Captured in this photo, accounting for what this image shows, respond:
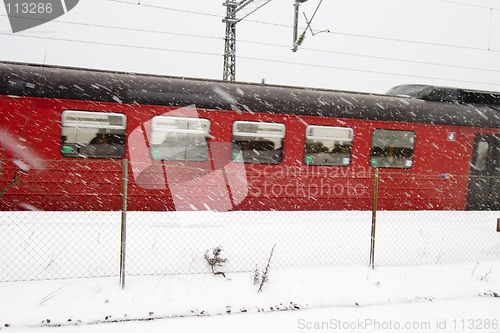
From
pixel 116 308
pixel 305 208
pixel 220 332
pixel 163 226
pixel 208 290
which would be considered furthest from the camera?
pixel 305 208

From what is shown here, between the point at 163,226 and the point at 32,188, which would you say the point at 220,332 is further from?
the point at 32,188

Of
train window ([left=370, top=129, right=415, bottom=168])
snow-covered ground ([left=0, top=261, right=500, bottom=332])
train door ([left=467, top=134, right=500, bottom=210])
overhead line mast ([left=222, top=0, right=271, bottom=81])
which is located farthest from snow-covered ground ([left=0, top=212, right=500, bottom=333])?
overhead line mast ([left=222, top=0, right=271, bottom=81])

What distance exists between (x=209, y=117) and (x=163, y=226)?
2197mm

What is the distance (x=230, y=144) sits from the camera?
773 cm

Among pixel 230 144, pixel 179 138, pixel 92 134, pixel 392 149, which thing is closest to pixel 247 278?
pixel 230 144

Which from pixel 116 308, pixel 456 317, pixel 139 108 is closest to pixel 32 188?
pixel 139 108

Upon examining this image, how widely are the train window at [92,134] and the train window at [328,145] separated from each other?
3.59 m

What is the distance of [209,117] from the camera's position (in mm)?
7559

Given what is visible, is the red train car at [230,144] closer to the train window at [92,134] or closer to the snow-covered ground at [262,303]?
the train window at [92,134]

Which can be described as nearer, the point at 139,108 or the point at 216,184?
the point at 139,108

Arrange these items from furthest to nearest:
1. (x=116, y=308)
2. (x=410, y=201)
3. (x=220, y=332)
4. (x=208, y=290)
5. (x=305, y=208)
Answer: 1. (x=410, y=201)
2. (x=305, y=208)
3. (x=208, y=290)
4. (x=116, y=308)
5. (x=220, y=332)

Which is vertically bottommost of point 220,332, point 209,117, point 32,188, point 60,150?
point 220,332

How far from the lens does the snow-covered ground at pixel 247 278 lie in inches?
156

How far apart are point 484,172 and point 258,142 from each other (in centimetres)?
572
